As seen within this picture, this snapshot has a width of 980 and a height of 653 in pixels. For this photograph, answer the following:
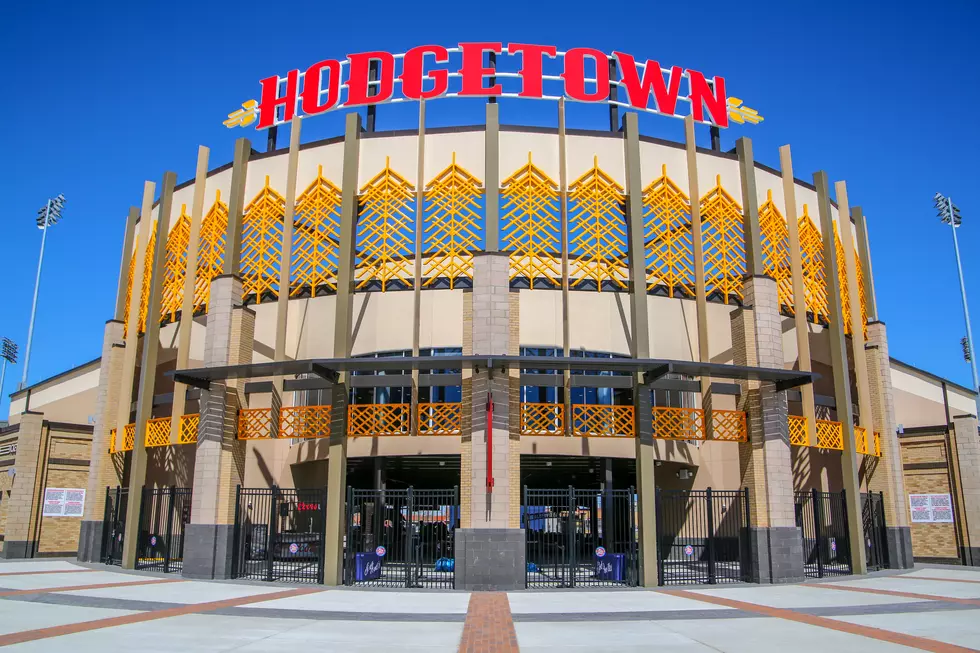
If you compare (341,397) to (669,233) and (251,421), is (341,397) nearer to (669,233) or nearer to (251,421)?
(251,421)

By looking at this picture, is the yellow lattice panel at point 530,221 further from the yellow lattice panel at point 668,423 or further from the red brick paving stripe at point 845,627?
the red brick paving stripe at point 845,627

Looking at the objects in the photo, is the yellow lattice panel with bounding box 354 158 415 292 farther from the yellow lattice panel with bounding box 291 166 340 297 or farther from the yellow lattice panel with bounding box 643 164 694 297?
the yellow lattice panel with bounding box 643 164 694 297

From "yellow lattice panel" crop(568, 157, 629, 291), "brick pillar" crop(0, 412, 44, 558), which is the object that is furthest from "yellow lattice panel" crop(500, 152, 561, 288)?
"brick pillar" crop(0, 412, 44, 558)

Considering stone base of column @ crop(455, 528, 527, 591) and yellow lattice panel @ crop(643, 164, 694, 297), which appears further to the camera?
yellow lattice panel @ crop(643, 164, 694, 297)

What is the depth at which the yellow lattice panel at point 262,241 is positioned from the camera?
1084 inches

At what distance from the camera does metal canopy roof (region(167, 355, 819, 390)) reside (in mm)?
20922

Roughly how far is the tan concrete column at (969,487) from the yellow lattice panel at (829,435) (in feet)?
26.9

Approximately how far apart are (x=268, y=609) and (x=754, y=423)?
15520 mm

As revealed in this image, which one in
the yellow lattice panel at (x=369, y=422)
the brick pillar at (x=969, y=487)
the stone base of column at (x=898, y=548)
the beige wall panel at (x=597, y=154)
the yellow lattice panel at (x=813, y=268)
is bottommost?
the stone base of column at (x=898, y=548)

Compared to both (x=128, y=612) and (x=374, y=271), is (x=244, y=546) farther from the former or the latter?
(x=374, y=271)

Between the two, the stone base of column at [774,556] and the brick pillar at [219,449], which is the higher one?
the brick pillar at [219,449]

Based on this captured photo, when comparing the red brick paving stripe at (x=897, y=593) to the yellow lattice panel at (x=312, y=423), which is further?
the yellow lattice panel at (x=312, y=423)

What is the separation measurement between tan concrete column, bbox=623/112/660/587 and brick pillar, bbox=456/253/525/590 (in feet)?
12.0

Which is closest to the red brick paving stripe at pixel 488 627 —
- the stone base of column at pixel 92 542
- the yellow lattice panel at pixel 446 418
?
the yellow lattice panel at pixel 446 418
